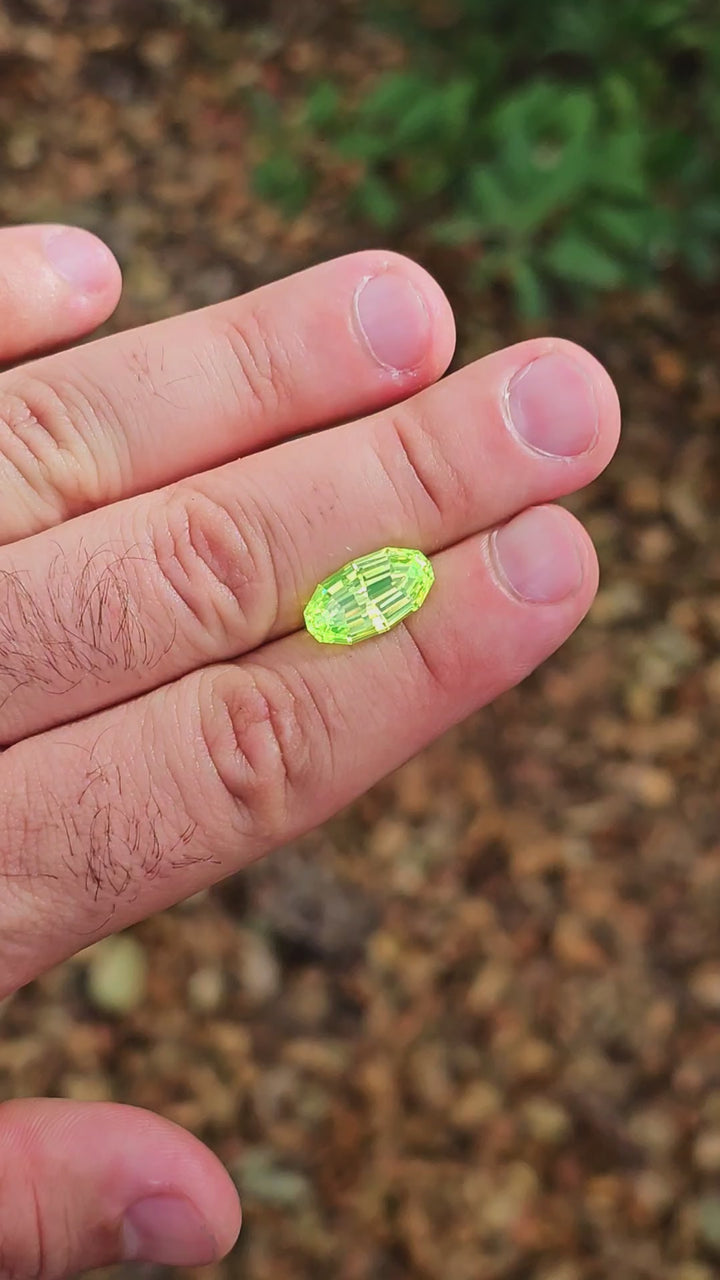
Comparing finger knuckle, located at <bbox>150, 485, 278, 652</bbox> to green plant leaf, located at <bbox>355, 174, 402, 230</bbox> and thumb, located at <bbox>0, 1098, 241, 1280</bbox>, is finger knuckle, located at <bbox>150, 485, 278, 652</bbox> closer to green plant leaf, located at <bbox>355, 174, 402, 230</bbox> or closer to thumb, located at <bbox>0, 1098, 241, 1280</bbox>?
thumb, located at <bbox>0, 1098, 241, 1280</bbox>

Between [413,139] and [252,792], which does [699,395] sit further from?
[252,792]

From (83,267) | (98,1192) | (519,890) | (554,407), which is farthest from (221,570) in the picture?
(519,890)

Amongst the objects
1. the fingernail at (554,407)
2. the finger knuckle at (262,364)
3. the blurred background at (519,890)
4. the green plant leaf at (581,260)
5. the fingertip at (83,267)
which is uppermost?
the fingertip at (83,267)

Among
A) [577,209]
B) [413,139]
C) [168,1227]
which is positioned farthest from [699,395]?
[168,1227]

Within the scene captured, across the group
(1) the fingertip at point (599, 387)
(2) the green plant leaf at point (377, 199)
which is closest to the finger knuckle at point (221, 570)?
(1) the fingertip at point (599, 387)

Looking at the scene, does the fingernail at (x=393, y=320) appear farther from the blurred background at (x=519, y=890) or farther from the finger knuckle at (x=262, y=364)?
the blurred background at (x=519, y=890)

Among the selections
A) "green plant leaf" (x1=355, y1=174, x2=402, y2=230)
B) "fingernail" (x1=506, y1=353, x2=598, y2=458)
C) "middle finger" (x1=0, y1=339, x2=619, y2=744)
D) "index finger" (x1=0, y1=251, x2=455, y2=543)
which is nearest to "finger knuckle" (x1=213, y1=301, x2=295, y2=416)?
"index finger" (x1=0, y1=251, x2=455, y2=543)

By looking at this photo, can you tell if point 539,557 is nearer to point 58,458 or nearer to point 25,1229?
point 58,458
